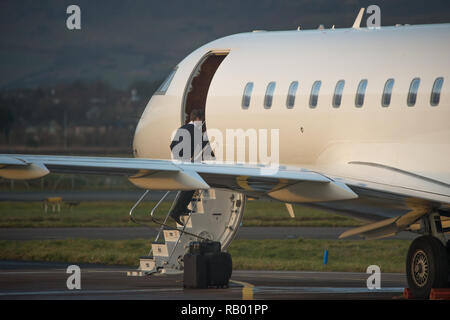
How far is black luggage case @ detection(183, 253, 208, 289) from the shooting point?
2542 centimetres

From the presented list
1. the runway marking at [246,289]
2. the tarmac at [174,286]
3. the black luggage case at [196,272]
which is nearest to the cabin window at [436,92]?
the tarmac at [174,286]

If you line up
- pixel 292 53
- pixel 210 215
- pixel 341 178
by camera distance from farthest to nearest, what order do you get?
pixel 210 215 < pixel 292 53 < pixel 341 178

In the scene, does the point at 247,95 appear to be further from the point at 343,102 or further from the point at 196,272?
the point at 196,272

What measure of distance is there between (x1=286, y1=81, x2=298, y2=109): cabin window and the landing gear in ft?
15.6

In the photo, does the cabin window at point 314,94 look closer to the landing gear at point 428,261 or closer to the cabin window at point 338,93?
the cabin window at point 338,93

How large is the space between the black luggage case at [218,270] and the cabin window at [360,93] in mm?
5370

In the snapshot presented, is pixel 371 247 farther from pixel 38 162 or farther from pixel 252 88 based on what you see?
pixel 38 162

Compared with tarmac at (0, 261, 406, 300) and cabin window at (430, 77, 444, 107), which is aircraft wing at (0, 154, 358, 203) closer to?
cabin window at (430, 77, 444, 107)

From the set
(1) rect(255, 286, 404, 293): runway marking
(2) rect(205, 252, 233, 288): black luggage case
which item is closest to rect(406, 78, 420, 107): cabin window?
(1) rect(255, 286, 404, 293): runway marking

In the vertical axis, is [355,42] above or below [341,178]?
above

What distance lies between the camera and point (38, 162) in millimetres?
18500

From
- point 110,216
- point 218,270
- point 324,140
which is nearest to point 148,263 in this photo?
point 218,270
